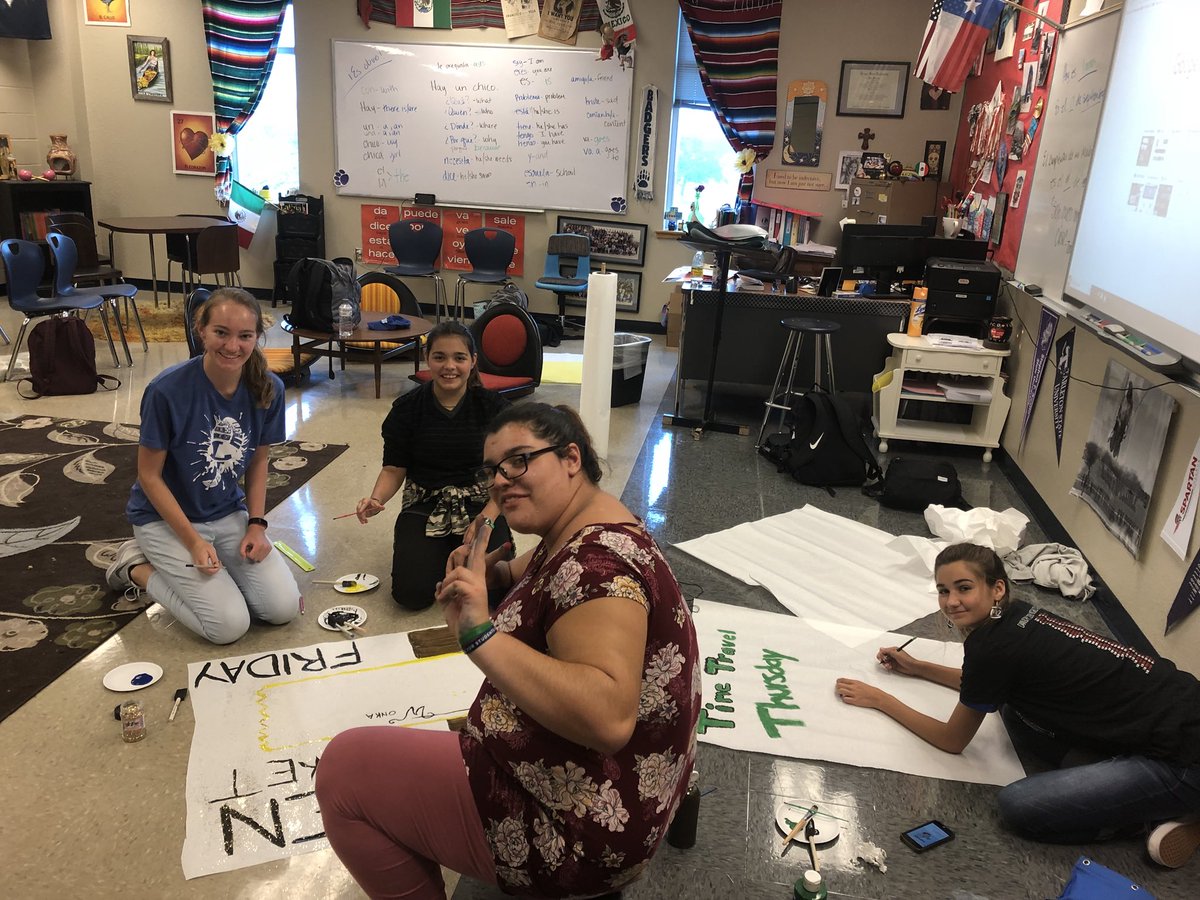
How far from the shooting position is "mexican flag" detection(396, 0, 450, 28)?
7035 mm

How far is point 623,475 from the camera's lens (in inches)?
166

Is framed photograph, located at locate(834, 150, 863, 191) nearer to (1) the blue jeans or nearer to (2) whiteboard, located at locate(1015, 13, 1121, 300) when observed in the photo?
(2) whiteboard, located at locate(1015, 13, 1121, 300)

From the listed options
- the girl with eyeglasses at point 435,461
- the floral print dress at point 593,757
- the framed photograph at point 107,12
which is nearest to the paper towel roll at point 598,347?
the girl with eyeglasses at point 435,461

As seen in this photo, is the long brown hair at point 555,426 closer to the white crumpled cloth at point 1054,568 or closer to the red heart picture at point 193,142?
the white crumpled cloth at point 1054,568

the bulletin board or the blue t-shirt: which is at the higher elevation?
the bulletin board

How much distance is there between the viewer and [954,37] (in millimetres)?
4500

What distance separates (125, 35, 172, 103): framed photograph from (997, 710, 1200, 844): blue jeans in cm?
825

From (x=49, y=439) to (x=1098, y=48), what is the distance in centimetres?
502

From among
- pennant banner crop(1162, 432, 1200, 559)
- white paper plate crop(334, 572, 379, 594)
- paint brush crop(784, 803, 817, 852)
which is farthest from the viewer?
white paper plate crop(334, 572, 379, 594)

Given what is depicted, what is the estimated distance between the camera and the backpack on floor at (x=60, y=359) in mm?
4934

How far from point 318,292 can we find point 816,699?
12.3ft

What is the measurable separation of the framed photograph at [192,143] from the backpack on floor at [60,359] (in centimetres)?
322

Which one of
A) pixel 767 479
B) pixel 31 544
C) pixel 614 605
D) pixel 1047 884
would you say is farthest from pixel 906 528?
pixel 31 544

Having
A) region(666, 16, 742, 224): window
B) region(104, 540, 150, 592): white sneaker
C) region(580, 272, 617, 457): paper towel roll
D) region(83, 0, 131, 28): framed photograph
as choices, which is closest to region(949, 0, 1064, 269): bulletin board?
region(666, 16, 742, 224): window
